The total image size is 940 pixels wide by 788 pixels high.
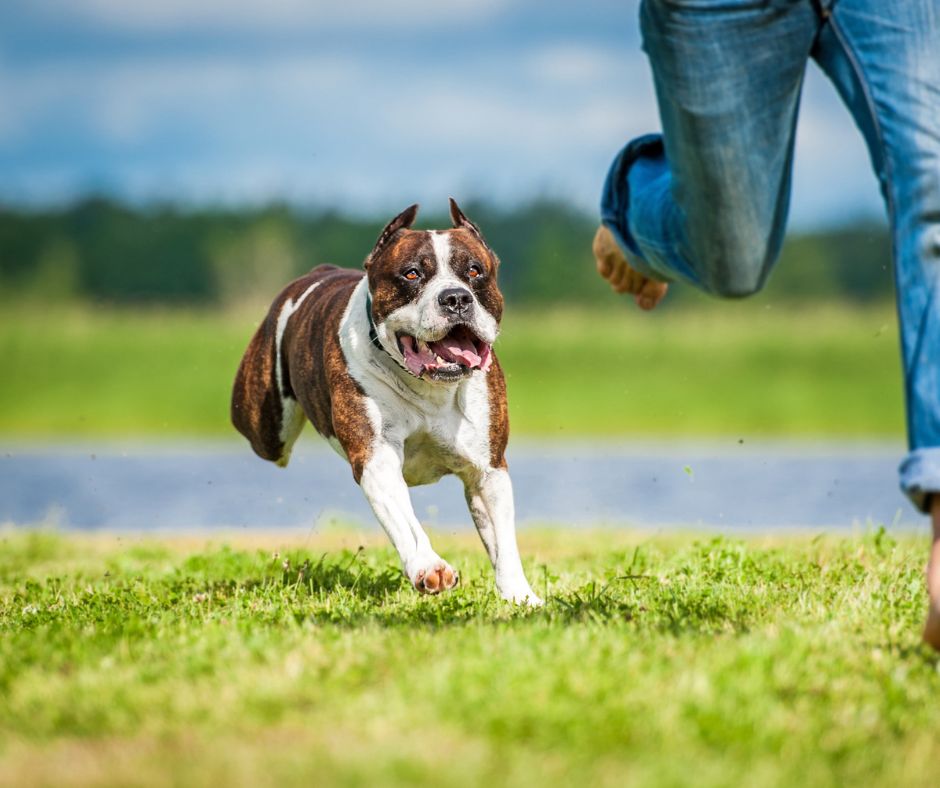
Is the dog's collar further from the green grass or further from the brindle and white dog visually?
the green grass

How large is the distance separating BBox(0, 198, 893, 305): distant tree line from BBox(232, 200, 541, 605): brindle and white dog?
87.1 feet

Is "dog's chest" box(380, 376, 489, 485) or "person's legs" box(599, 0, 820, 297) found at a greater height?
"person's legs" box(599, 0, 820, 297)

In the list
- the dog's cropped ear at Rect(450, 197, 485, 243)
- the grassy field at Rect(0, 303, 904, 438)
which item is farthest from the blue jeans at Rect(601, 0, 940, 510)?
the grassy field at Rect(0, 303, 904, 438)

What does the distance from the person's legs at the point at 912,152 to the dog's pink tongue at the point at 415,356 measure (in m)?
1.82

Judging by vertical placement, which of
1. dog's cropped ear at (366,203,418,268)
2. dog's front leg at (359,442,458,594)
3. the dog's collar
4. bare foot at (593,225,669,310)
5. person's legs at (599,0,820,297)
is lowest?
dog's front leg at (359,442,458,594)

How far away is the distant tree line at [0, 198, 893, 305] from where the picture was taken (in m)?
33.8

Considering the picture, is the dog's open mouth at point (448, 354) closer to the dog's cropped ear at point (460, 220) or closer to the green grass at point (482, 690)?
the dog's cropped ear at point (460, 220)

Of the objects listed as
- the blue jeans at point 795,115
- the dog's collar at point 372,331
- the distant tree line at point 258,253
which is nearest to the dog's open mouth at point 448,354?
the dog's collar at point 372,331

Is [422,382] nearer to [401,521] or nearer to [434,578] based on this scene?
[401,521]

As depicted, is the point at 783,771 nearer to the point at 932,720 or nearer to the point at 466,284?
the point at 932,720

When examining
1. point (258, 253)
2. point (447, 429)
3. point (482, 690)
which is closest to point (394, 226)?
point (447, 429)

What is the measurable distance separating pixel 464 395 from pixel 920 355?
200 centimetres

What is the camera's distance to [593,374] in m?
28.0

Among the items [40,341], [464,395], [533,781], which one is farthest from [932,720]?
A: [40,341]
